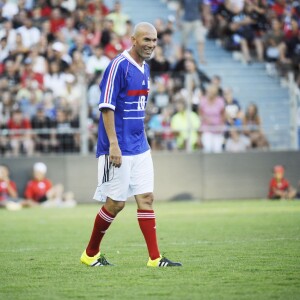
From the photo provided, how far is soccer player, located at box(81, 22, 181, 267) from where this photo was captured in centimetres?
976

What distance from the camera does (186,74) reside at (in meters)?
22.5

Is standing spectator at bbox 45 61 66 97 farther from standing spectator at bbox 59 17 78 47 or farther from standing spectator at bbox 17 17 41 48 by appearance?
standing spectator at bbox 59 17 78 47

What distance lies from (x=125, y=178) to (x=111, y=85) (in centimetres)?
96

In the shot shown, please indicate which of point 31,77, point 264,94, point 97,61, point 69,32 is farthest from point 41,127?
point 264,94

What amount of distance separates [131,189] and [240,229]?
492 cm

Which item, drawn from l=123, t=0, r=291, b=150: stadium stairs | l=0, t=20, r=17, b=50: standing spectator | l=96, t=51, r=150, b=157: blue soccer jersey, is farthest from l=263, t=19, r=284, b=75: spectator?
l=96, t=51, r=150, b=157: blue soccer jersey

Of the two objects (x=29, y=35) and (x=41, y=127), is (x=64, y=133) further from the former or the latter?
(x=29, y=35)

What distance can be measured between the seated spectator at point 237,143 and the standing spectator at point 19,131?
15.3 ft

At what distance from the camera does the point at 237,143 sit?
22969mm

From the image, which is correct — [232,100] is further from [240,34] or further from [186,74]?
[240,34]

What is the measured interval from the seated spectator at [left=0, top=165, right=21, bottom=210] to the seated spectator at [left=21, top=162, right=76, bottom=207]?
326mm

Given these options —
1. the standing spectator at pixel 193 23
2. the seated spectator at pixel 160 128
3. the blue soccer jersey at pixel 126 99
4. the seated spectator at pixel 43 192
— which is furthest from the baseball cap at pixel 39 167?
the blue soccer jersey at pixel 126 99

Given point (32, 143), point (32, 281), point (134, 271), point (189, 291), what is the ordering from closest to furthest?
point (189, 291), point (32, 281), point (134, 271), point (32, 143)

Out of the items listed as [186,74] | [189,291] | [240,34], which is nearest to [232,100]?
[186,74]
